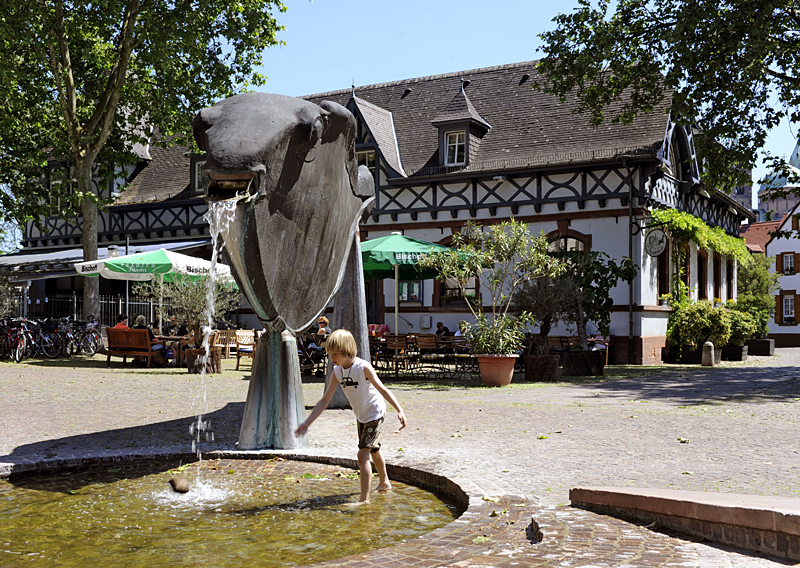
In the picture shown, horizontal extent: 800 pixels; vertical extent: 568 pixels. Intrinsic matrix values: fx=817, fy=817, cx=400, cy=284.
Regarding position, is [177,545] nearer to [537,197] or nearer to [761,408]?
[761,408]

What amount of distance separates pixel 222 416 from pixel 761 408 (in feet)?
24.1

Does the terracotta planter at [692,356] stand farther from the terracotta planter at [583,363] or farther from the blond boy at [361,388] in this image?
the blond boy at [361,388]

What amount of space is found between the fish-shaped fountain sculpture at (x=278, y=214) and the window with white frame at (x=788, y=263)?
159 ft

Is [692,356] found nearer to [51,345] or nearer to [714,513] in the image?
[51,345]

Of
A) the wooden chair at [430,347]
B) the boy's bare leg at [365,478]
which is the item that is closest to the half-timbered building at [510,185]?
the wooden chair at [430,347]

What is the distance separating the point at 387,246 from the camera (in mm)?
17062

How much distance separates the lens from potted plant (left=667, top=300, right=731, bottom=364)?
22406 millimetres

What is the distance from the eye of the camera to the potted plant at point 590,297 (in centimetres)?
1780

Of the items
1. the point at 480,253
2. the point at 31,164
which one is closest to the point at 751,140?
the point at 480,253

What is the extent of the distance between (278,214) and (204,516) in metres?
2.94

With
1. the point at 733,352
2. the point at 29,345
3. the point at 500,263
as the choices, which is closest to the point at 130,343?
the point at 29,345

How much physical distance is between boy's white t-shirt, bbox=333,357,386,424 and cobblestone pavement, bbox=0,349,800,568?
0.80 metres

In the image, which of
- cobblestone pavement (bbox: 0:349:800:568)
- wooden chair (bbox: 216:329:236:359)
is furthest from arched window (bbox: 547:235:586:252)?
wooden chair (bbox: 216:329:236:359)

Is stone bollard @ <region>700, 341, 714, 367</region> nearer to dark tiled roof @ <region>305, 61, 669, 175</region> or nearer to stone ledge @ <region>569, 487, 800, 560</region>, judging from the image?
dark tiled roof @ <region>305, 61, 669, 175</region>
